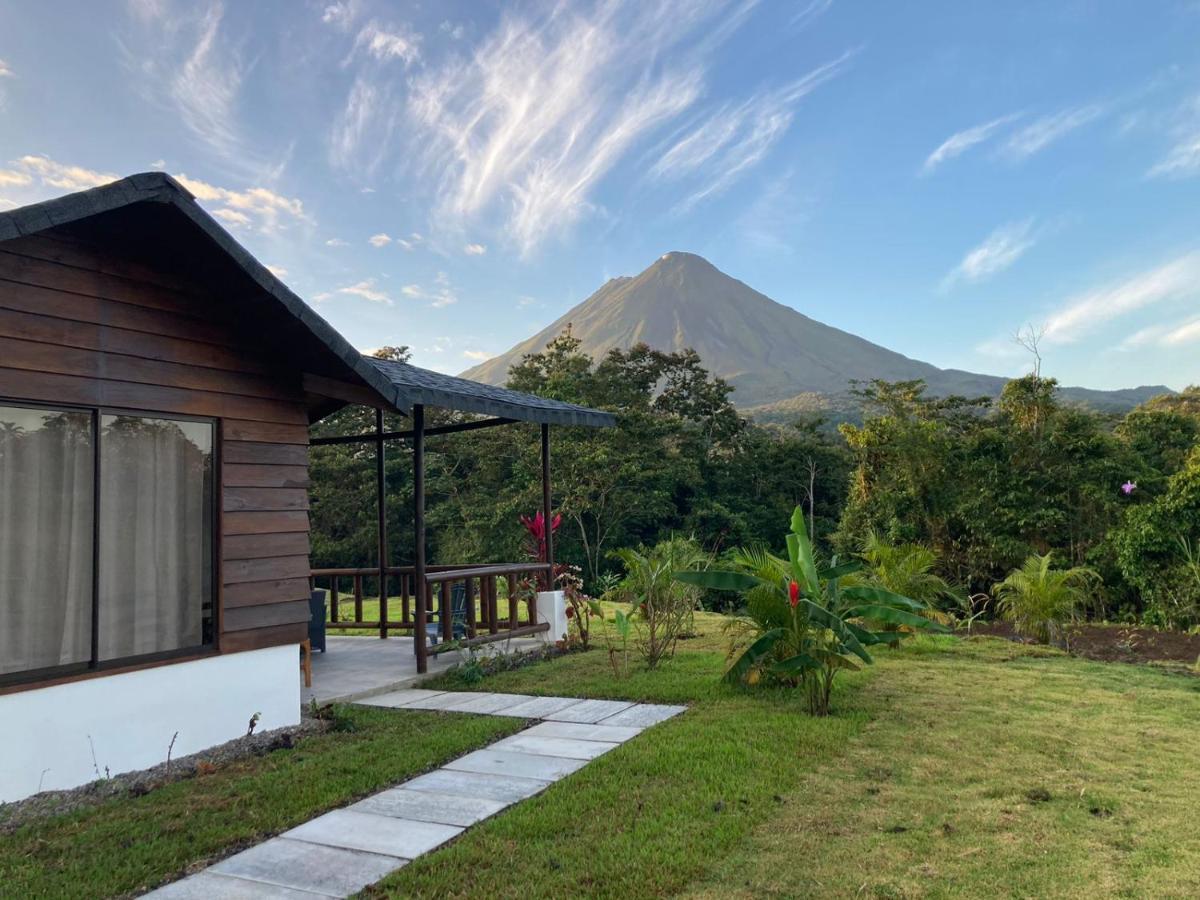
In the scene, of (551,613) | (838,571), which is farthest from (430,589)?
(838,571)

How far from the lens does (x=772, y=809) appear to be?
3.52 meters

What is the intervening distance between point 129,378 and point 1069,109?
834 inches

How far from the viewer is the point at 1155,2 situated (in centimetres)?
1294

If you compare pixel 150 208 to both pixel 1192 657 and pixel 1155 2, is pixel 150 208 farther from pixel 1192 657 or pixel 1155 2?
pixel 1155 2

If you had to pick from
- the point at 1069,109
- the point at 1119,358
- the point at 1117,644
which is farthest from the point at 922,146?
the point at 1117,644

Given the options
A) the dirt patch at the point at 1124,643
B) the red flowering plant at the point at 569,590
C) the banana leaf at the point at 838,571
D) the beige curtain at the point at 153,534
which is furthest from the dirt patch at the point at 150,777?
the dirt patch at the point at 1124,643

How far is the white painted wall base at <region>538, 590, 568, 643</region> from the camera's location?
28.2ft

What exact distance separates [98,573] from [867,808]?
4361 millimetres

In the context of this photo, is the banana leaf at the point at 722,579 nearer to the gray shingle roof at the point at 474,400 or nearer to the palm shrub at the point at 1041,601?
the gray shingle roof at the point at 474,400

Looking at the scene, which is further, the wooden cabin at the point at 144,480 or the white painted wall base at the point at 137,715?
the wooden cabin at the point at 144,480

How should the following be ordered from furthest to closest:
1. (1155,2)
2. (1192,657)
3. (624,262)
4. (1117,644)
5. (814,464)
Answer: (624,262) → (814,464) → (1155,2) → (1117,644) → (1192,657)

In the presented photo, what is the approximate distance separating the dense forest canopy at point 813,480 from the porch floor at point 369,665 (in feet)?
→ 17.2

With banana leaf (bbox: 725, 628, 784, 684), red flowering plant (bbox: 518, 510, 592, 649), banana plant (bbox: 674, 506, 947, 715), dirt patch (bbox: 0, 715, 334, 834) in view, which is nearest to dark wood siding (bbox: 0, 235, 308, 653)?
dirt patch (bbox: 0, 715, 334, 834)

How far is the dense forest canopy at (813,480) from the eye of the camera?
1364 centimetres
